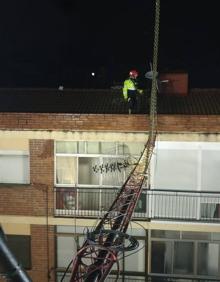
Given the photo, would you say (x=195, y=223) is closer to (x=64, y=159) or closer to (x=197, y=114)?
(x=197, y=114)

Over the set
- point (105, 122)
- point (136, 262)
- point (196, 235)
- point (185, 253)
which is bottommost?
point (136, 262)

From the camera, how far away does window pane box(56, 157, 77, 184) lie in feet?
46.4

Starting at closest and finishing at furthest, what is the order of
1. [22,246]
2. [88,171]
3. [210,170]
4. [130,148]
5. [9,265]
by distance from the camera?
1. [9,265]
2. [210,170]
3. [130,148]
4. [88,171]
5. [22,246]

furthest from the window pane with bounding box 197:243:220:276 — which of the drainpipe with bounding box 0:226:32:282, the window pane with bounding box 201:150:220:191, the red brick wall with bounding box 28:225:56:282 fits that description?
the drainpipe with bounding box 0:226:32:282

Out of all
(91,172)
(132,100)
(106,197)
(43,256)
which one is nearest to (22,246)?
(43,256)

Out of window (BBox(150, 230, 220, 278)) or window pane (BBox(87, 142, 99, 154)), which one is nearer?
window pane (BBox(87, 142, 99, 154))

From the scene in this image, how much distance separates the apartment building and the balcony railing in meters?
0.03

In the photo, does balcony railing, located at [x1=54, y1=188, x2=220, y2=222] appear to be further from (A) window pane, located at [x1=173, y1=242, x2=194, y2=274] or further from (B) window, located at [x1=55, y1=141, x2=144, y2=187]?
(A) window pane, located at [x1=173, y1=242, x2=194, y2=274]

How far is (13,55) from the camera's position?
32.7m

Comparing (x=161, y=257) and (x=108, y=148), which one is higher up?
(x=108, y=148)

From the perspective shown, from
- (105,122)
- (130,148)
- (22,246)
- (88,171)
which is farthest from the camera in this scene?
(22,246)

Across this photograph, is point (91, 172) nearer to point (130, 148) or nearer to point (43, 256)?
point (130, 148)

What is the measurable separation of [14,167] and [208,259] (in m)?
6.64

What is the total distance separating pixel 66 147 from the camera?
46.1ft
